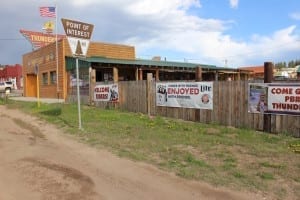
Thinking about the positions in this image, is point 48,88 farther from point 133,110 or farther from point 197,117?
point 197,117

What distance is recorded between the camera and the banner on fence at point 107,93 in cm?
1905

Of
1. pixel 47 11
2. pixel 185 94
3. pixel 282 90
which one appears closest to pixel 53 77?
pixel 47 11

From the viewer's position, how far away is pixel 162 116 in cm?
1560

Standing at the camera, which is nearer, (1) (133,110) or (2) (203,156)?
(2) (203,156)

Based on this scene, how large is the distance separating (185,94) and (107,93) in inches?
260

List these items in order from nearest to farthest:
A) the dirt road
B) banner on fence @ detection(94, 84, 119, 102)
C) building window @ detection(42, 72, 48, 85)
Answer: the dirt road
banner on fence @ detection(94, 84, 119, 102)
building window @ detection(42, 72, 48, 85)

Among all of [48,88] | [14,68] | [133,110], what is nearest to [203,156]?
[133,110]

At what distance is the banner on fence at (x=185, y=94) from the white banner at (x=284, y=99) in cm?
252

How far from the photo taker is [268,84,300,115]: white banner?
10.4 metres

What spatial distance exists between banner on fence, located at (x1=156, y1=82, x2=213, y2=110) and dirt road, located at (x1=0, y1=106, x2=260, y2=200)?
17.4 ft

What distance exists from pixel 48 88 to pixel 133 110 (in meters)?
17.0

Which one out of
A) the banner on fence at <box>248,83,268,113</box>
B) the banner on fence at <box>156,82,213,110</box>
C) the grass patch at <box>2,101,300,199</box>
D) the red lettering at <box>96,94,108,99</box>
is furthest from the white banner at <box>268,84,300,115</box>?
the red lettering at <box>96,94,108,99</box>

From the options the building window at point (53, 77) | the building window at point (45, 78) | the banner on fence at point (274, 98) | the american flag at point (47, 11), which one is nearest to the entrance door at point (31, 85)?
the building window at point (45, 78)

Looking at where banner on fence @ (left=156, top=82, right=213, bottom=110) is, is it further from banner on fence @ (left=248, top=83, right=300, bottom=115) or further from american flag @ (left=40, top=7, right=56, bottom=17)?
american flag @ (left=40, top=7, right=56, bottom=17)
